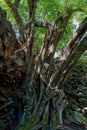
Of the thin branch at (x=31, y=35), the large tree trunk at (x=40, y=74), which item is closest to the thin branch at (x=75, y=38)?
the large tree trunk at (x=40, y=74)

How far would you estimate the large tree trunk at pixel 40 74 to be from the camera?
20.1ft

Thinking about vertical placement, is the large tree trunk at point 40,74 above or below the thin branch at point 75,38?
below

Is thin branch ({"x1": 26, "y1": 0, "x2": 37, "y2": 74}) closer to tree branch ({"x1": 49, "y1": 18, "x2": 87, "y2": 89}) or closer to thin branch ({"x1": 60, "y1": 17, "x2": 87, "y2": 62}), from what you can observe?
tree branch ({"x1": 49, "y1": 18, "x2": 87, "y2": 89})

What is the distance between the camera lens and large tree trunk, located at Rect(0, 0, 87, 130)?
6.12 m

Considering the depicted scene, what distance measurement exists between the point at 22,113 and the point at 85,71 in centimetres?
483

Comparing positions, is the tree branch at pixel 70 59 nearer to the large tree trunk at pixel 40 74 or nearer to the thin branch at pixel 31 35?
the large tree trunk at pixel 40 74

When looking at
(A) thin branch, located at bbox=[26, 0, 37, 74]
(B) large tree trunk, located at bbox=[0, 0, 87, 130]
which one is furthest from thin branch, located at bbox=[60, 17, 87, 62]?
(A) thin branch, located at bbox=[26, 0, 37, 74]

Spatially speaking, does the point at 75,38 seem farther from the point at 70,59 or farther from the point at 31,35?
the point at 31,35

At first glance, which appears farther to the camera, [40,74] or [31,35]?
[40,74]

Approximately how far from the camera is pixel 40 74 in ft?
22.5

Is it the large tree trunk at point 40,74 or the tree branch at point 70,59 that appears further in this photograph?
the tree branch at point 70,59

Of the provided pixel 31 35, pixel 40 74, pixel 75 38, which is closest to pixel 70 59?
pixel 75 38

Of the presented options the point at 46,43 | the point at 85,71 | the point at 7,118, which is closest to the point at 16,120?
the point at 7,118

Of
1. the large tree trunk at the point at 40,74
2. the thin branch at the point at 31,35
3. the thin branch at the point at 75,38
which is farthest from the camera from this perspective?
the thin branch at the point at 75,38
